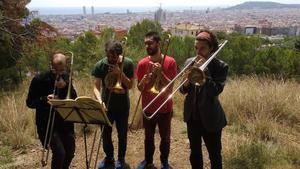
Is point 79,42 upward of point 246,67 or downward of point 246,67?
upward

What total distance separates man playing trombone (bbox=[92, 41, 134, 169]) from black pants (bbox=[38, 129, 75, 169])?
500mm

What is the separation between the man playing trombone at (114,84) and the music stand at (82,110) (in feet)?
1.61

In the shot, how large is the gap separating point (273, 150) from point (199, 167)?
1422 millimetres

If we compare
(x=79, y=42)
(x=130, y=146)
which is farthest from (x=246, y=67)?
(x=130, y=146)

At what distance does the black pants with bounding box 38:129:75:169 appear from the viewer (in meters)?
3.79

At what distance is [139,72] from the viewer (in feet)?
14.1

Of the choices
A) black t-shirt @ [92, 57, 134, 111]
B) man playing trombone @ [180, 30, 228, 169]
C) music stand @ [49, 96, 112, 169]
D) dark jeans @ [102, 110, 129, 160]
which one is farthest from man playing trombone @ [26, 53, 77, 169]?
man playing trombone @ [180, 30, 228, 169]

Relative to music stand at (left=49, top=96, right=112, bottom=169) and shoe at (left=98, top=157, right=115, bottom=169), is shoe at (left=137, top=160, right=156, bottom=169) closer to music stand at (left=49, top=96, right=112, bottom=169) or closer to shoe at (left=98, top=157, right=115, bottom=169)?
shoe at (left=98, top=157, right=115, bottom=169)

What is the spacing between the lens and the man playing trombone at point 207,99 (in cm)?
349

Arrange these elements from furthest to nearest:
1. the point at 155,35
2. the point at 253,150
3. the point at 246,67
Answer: the point at 246,67, the point at 253,150, the point at 155,35

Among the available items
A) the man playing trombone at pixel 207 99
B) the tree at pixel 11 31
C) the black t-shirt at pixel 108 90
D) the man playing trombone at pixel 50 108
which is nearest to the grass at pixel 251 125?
the man playing trombone at pixel 207 99

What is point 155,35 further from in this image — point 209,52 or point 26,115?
point 26,115

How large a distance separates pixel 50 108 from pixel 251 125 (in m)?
3.09

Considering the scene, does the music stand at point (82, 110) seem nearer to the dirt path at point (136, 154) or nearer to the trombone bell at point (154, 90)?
the trombone bell at point (154, 90)
